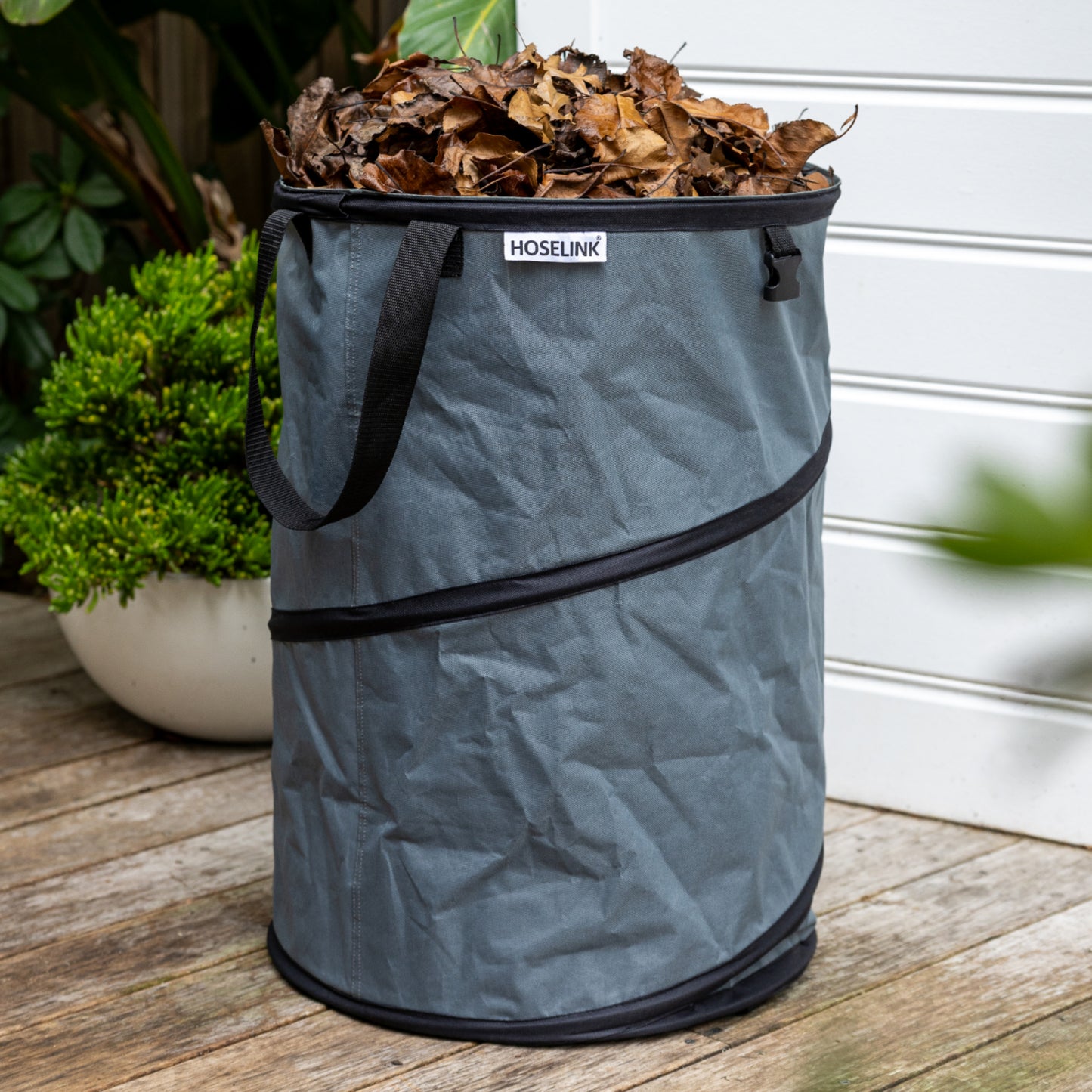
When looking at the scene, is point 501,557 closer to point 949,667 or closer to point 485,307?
point 485,307

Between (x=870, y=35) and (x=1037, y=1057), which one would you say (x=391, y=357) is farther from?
(x=870, y=35)

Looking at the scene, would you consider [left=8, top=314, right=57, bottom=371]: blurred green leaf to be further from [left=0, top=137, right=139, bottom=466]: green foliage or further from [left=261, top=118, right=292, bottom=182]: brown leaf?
[left=261, top=118, right=292, bottom=182]: brown leaf

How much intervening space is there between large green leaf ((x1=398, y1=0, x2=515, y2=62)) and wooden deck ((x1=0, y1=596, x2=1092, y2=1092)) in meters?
1.02

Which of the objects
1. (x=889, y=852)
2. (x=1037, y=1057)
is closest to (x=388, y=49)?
(x=889, y=852)

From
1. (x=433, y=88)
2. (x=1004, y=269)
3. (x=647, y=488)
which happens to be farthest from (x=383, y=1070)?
(x=1004, y=269)

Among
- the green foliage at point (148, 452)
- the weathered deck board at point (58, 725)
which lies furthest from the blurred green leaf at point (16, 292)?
the weathered deck board at point (58, 725)

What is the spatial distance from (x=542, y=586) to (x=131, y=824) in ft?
2.87

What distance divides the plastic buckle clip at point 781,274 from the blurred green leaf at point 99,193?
1.68 meters

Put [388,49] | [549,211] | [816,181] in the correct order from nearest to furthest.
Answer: [549,211] < [816,181] < [388,49]

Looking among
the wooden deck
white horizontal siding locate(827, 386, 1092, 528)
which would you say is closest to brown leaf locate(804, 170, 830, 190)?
white horizontal siding locate(827, 386, 1092, 528)

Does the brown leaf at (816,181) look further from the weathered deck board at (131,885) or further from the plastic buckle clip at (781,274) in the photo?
the weathered deck board at (131,885)

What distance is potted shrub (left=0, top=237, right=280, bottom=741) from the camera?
6.23 feet

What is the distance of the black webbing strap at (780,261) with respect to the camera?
125 centimetres

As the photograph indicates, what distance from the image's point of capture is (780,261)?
1.25m
